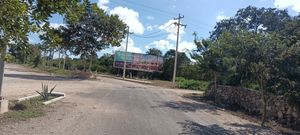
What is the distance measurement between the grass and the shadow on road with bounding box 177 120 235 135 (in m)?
4.98

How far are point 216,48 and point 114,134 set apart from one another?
53.7ft

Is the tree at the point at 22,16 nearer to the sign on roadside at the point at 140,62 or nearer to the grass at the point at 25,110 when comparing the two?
the grass at the point at 25,110

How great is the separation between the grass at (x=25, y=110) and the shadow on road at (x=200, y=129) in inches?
196

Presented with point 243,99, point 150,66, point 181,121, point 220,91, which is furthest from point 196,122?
point 150,66

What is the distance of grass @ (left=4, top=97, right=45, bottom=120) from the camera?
12414 mm

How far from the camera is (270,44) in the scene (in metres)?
17.6

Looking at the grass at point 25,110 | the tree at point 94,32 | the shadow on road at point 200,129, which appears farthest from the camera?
the tree at point 94,32

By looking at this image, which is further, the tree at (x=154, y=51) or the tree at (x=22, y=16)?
the tree at (x=154, y=51)

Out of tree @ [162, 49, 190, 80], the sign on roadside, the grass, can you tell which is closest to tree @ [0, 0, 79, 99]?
the grass

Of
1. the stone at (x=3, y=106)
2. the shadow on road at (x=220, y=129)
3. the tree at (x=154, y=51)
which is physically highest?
the tree at (x=154, y=51)

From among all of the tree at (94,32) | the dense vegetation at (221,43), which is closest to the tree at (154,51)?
the dense vegetation at (221,43)

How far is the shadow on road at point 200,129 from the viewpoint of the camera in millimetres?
13000

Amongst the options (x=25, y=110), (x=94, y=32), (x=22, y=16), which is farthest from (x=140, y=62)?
(x=22, y=16)

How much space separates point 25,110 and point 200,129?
6.17 metres
